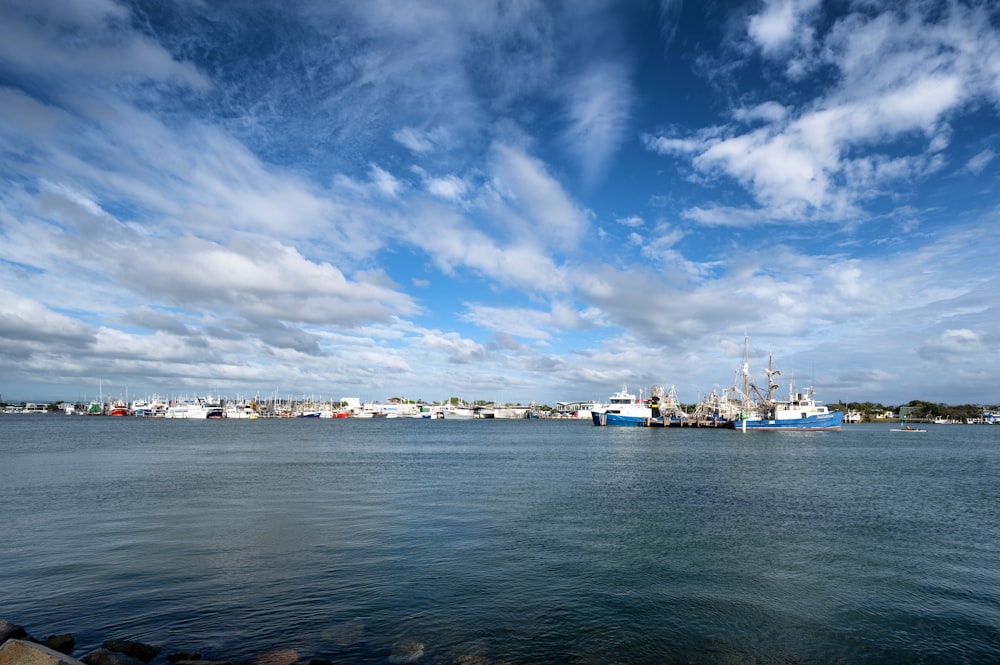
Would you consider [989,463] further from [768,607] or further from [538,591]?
[538,591]

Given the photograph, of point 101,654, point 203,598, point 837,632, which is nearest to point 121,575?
point 203,598

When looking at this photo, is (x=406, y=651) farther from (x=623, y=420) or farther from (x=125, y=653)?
(x=623, y=420)

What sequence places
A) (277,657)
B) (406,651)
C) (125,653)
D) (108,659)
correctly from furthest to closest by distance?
(406,651) → (277,657) → (125,653) → (108,659)

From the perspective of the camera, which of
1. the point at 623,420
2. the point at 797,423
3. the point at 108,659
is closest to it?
the point at 108,659

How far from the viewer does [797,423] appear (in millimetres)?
140250

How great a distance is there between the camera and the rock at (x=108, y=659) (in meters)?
12.9

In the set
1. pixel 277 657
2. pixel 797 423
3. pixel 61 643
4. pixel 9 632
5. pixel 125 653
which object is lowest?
pixel 277 657

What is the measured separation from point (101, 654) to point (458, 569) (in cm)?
1170

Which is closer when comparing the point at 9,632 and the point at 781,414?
the point at 9,632

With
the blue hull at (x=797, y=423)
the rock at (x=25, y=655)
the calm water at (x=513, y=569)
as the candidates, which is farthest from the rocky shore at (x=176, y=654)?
the blue hull at (x=797, y=423)

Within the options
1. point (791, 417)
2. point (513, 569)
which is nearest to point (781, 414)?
point (791, 417)

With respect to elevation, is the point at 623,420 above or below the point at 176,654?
above

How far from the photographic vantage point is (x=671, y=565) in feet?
74.2

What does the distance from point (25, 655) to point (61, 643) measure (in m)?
4.14
